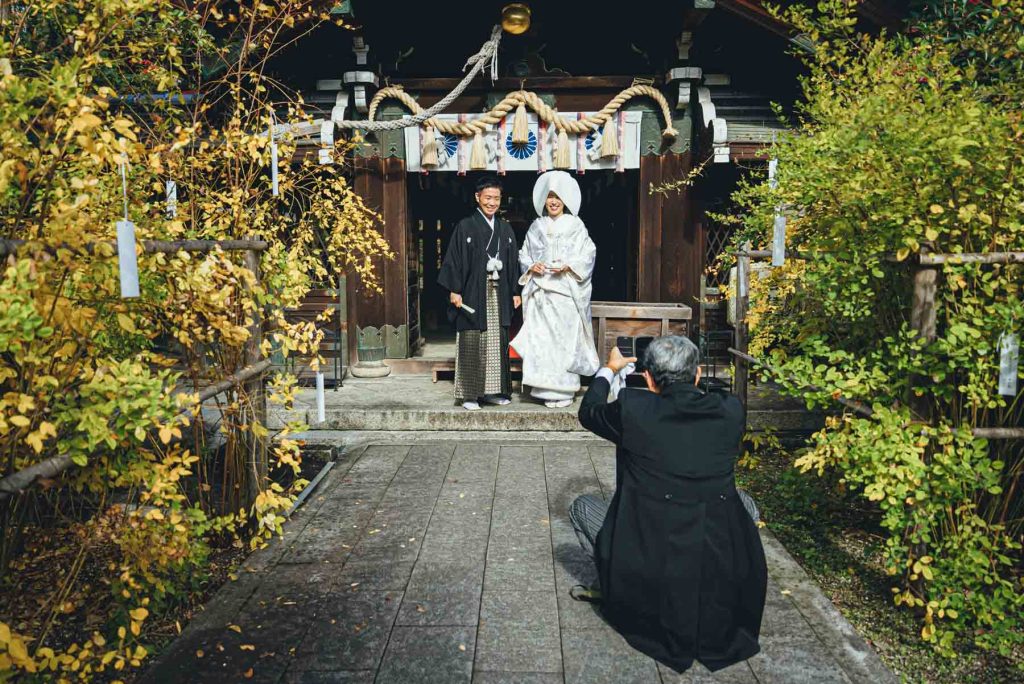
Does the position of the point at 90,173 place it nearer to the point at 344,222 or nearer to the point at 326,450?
the point at 326,450

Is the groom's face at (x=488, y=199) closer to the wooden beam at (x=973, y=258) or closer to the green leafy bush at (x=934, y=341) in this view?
the green leafy bush at (x=934, y=341)

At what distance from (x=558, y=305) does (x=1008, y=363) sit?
4.72 m

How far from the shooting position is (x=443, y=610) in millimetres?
3672

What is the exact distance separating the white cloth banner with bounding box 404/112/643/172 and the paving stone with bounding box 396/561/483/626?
18.8 feet

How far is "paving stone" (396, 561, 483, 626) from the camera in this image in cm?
359

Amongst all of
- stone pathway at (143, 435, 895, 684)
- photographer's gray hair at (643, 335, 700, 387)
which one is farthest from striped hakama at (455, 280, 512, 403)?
photographer's gray hair at (643, 335, 700, 387)

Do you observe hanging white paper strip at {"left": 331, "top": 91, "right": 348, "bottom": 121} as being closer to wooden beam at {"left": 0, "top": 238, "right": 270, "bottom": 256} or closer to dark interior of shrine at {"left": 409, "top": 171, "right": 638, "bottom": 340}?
dark interior of shrine at {"left": 409, "top": 171, "right": 638, "bottom": 340}

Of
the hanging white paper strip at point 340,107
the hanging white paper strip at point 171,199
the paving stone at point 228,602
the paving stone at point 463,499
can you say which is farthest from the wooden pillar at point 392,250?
the paving stone at point 228,602

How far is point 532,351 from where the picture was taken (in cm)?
764

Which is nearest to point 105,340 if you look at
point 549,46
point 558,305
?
point 558,305

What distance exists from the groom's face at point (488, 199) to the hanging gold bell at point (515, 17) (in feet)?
7.75

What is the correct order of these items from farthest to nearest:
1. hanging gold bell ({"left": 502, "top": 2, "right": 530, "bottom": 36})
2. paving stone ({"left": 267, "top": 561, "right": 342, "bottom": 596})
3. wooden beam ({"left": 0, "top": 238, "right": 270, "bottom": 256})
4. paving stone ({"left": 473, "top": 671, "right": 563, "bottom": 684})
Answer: hanging gold bell ({"left": 502, "top": 2, "right": 530, "bottom": 36})
paving stone ({"left": 267, "top": 561, "right": 342, "bottom": 596})
paving stone ({"left": 473, "top": 671, "right": 563, "bottom": 684})
wooden beam ({"left": 0, "top": 238, "right": 270, "bottom": 256})

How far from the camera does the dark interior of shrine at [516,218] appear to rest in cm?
1011

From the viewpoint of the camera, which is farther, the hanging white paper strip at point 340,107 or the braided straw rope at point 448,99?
the hanging white paper strip at point 340,107
